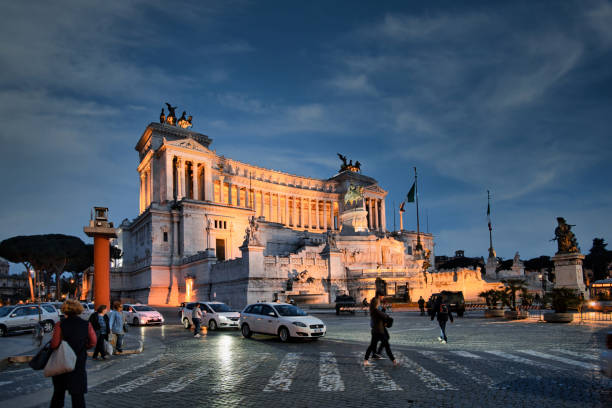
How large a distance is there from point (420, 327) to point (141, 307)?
18.3 meters

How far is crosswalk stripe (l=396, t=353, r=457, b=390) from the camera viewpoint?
10.3 m

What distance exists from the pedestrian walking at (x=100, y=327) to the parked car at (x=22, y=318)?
11.4 meters

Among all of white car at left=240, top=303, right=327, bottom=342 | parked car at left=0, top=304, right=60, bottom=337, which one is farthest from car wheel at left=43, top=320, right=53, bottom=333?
white car at left=240, top=303, right=327, bottom=342

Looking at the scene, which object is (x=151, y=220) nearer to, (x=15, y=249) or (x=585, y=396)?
(x=15, y=249)

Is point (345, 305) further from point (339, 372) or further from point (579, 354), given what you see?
point (339, 372)

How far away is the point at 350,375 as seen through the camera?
11.8m

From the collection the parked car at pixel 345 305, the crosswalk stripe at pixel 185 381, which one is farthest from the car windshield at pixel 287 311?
the parked car at pixel 345 305

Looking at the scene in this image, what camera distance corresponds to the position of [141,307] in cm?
3228

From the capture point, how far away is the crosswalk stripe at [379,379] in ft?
33.7

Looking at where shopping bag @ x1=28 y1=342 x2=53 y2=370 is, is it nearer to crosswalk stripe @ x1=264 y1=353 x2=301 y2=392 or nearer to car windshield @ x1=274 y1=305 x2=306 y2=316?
crosswalk stripe @ x1=264 y1=353 x2=301 y2=392

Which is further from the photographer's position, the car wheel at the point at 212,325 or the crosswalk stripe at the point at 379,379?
the car wheel at the point at 212,325

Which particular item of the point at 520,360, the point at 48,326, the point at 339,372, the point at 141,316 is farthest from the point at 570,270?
the point at 48,326

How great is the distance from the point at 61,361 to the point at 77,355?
40 cm

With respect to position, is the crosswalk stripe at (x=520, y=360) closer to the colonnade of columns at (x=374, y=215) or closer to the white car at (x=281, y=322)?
the white car at (x=281, y=322)
